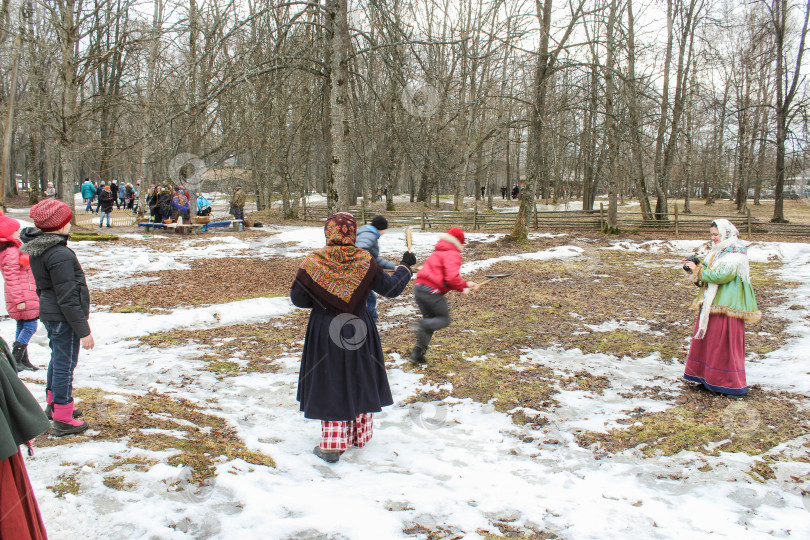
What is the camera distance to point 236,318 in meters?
8.16

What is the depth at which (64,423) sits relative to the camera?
3623 millimetres

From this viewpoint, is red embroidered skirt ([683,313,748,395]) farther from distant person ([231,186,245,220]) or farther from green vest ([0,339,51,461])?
distant person ([231,186,245,220])

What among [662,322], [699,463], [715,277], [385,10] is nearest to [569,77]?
[385,10]

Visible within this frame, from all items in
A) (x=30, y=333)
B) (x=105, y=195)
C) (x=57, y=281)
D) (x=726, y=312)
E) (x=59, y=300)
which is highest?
(x=105, y=195)

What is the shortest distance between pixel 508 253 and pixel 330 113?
25.3 ft

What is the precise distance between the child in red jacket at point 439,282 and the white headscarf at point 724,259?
2219 mm

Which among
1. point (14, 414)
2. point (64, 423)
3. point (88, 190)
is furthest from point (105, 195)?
point (14, 414)

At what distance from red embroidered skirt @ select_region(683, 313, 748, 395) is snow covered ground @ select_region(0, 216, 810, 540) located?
0.56 metres

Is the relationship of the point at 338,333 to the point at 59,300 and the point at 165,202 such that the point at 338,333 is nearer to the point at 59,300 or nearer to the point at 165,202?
the point at 59,300

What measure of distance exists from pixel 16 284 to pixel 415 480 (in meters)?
4.38

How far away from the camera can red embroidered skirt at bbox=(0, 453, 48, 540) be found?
74.5 inches

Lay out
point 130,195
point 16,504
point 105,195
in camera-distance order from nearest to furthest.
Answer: point 16,504
point 105,195
point 130,195

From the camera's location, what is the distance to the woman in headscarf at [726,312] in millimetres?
5035

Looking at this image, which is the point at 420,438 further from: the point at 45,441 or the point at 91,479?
the point at 45,441
